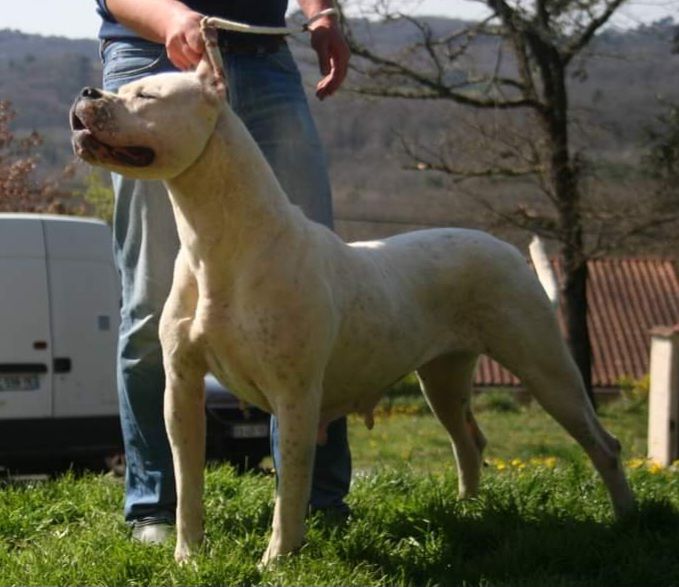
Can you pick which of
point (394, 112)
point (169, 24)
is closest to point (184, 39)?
point (169, 24)

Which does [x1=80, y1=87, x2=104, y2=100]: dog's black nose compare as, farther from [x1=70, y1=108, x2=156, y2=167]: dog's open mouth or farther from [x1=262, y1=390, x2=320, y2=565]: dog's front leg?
[x1=262, y1=390, x2=320, y2=565]: dog's front leg

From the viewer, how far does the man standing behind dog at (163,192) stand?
5016mm

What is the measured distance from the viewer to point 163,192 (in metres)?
5.05

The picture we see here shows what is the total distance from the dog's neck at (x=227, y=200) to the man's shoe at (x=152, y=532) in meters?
1.09

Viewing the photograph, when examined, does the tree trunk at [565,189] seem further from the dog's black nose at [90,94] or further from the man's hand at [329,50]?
the dog's black nose at [90,94]

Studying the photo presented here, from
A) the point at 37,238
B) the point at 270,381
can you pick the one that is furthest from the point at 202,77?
the point at 37,238

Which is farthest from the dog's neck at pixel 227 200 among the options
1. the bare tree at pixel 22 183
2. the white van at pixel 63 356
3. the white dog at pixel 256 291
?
the bare tree at pixel 22 183

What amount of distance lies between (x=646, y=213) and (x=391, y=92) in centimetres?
413

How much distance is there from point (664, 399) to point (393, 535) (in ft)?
26.7

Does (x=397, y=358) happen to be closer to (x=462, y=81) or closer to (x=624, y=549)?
(x=624, y=549)

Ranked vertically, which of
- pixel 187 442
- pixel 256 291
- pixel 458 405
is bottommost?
pixel 458 405

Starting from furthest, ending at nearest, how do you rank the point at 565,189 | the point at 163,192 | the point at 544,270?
the point at 565,189
the point at 544,270
the point at 163,192

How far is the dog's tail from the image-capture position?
604 cm

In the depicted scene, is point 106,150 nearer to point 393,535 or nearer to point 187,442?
point 187,442
